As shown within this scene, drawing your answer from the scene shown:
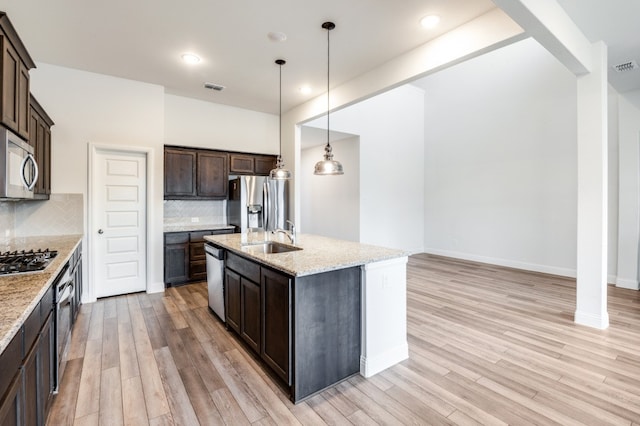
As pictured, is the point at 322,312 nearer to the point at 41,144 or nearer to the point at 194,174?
the point at 41,144

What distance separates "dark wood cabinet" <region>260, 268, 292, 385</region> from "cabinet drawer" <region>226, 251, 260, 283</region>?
139 millimetres

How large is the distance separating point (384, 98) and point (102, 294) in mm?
6271

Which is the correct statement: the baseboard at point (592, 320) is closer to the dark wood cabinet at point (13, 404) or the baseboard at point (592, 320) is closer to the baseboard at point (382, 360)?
→ the baseboard at point (382, 360)

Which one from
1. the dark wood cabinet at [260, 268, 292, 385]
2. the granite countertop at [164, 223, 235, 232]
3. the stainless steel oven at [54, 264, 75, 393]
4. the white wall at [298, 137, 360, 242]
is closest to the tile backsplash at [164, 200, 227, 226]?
the granite countertop at [164, 223, 235, 232]

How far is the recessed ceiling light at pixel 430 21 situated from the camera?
288cm

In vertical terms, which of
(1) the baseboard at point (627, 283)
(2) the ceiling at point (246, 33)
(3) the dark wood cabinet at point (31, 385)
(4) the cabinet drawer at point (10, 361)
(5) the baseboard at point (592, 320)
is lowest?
(5) the baseboard at point (592, 320)

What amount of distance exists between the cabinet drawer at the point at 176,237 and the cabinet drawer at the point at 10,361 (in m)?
3.58

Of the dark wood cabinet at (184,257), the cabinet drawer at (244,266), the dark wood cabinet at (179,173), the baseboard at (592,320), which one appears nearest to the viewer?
the cabinet drawer at (244,266)

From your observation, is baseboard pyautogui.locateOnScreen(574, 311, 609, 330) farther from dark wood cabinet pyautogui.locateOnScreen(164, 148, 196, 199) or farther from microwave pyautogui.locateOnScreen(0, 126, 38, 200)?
dark wood cabinet pyautogui.locateOnScreen(164, 148, 196, 199)

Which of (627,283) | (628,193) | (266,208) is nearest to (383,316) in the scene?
(266,208)

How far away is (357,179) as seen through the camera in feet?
21.5

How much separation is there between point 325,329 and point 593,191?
125 inches

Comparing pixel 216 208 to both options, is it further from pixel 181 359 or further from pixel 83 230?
pixel 181 359

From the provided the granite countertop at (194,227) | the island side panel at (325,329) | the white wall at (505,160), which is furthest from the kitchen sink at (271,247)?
the white wall at (505,160)
